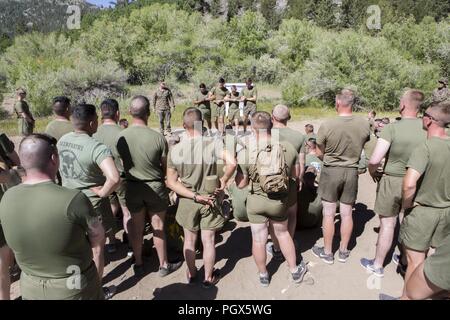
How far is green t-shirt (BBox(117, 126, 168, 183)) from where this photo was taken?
12.3 ft

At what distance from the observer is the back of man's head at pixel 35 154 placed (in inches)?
85.5

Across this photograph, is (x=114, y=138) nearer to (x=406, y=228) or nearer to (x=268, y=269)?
(x=268, y=269)

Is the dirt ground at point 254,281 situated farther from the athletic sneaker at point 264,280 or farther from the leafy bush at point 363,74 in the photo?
the leafy bush at point 363,74

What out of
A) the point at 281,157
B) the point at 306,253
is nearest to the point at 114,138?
the point at 281,157

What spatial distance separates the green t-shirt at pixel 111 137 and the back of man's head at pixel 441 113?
322 centimetres

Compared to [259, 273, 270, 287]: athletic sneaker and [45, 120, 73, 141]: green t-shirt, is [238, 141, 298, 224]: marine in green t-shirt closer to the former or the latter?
[259, 273, 270, 287]: athletic sneaker

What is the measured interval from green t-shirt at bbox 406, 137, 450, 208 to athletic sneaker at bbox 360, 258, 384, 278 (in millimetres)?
1314

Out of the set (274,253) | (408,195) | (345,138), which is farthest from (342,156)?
(274,253)

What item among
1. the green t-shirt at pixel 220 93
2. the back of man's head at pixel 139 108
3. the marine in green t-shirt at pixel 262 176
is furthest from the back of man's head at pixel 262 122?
the green t-shirt at pixel 220 93

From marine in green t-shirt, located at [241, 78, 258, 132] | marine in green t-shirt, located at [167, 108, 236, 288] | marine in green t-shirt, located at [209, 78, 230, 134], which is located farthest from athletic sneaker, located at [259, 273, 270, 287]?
marine in green t-shirt, located at [209, 78, 230, 134]

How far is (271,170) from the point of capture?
137 inches

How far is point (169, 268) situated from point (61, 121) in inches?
88.8

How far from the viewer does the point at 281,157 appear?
11.6 ft
